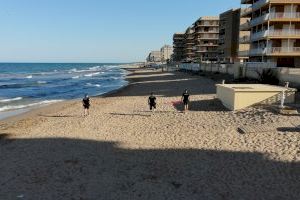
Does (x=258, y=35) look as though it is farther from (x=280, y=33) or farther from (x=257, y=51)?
(x=280, y=33)

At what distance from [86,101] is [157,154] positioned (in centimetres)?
1090

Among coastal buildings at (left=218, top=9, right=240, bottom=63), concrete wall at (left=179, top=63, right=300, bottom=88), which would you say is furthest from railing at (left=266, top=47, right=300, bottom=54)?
coastal buildings at (left=218, top=9, right=240, bottom=63)

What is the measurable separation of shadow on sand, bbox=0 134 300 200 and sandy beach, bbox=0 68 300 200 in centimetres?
3

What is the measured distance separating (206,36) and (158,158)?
104330mm

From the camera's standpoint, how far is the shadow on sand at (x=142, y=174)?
1077cm

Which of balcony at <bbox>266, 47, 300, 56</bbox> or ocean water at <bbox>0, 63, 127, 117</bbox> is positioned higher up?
balcony at <bbox>266, 47, 300, 56</bbox>

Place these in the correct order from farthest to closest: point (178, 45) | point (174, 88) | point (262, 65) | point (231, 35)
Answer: point (178, 45) < point (231, 35) < point (174, 88) < point (262, 65)

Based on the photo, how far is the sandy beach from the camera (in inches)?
433

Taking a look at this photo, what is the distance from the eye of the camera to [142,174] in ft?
40.6

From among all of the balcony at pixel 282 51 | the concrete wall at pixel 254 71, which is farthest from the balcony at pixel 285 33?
the concrete wall at pixel 254 71

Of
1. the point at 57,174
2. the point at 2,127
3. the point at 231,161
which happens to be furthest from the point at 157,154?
the point at 2,127

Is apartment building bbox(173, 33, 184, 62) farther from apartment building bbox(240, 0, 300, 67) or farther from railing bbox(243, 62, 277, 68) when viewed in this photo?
railing bbox(243, 62, 277, 68)

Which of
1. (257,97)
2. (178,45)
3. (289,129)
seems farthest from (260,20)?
(178,45)

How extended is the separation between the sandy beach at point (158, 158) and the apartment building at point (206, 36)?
93.9 m
